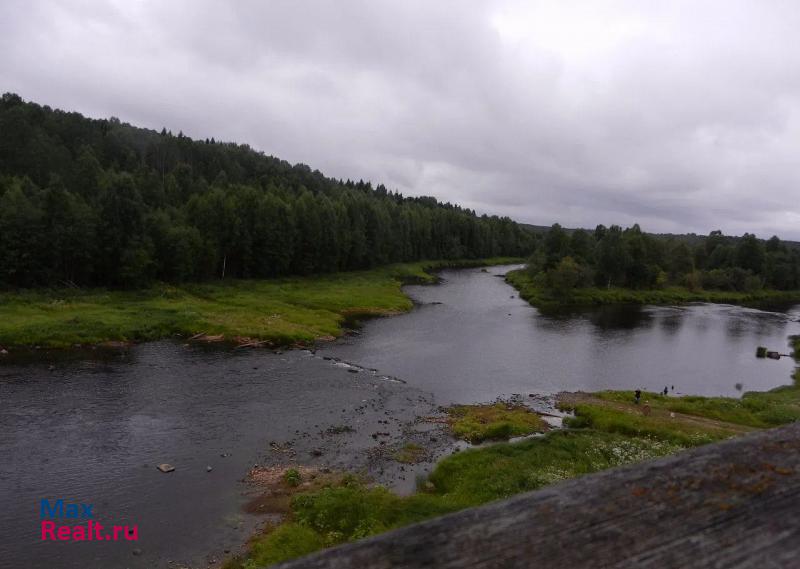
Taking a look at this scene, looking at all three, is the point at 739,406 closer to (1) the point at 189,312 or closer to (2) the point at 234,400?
(2) the point at 234,400

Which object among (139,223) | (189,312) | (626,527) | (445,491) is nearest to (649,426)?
(445,491)

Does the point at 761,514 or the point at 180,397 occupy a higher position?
the point at 761,514

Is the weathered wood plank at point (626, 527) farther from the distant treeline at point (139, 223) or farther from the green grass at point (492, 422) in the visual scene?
the distant treeline at point (139, 223)

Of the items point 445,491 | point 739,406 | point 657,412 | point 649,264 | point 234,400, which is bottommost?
point 445,491

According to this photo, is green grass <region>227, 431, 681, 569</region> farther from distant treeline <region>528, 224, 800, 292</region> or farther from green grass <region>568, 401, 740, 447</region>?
distant treeline <region>528, 224, 800, 292</region>

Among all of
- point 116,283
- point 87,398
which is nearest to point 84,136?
point 116,283

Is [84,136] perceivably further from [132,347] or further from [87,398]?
[87,398]
